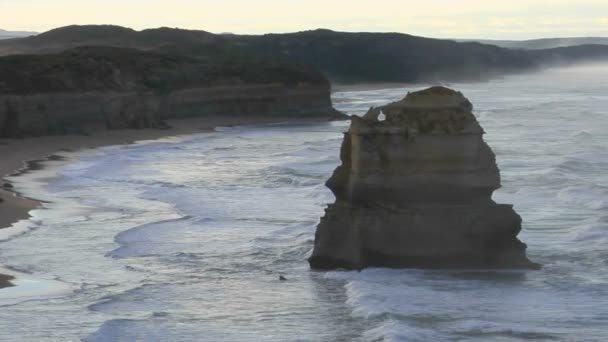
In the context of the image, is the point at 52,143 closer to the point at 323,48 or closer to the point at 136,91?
the point at 136,91

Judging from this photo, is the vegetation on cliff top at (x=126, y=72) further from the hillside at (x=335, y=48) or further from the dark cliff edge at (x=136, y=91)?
the hillside at (x=335, y=48)

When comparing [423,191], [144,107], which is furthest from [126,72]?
[423,191]

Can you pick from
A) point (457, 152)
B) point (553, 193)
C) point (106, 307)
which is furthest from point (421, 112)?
point (553, 193)

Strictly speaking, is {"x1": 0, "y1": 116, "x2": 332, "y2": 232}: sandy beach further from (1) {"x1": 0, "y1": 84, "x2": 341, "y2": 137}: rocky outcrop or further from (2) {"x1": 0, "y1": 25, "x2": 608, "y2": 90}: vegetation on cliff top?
(2) {"x1": 0, "y1": 25, "x2": 608, "y2": 90}: vegetation on cliff top

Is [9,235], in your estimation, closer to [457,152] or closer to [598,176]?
[457,152]

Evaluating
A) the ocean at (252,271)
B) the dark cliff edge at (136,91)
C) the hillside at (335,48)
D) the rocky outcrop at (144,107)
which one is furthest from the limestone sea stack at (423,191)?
the hillside at (335,48)
